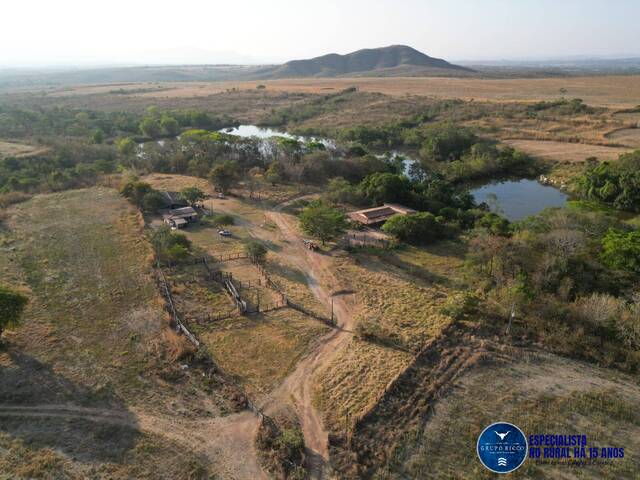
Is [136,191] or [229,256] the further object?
[136,191]

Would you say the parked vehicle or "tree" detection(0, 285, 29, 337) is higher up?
"tree" detection(0, 285, 29, 337)

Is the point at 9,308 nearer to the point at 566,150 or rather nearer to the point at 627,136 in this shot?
the point at 566,150

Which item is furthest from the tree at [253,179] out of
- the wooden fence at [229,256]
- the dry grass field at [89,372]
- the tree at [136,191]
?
the dry grass field at [89,372]

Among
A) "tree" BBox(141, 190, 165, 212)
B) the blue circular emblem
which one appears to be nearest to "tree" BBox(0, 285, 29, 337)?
"tree" BBox(141, 190, 165, 212)

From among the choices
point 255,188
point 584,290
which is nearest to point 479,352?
point 584,290

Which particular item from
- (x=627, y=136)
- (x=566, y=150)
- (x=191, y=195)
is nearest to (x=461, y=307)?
(x=191, y=195)

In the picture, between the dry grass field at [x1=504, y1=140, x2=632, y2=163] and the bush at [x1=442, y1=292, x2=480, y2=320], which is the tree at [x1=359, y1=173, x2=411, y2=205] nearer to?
the bush at [x1=442, y1=292, x2=480, y2=320]

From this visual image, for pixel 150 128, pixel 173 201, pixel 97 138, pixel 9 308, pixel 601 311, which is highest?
pixel 9 308
